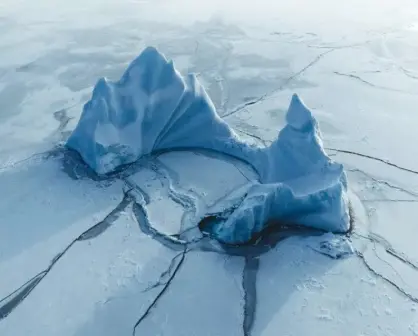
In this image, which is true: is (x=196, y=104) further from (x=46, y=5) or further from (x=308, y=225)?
(x=46, y=5)

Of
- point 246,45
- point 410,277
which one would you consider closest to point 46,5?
point 246,45

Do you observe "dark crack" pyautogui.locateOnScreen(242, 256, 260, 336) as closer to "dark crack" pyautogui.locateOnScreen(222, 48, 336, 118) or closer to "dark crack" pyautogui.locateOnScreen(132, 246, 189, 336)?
"dark crack" pyautogui.locateOnScreen(132, 246, 189, 336)

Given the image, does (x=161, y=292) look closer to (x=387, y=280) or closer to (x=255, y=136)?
(x=387, y=280)

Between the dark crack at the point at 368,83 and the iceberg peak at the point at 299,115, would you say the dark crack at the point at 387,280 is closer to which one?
the iceberg peak at the point at 299,115

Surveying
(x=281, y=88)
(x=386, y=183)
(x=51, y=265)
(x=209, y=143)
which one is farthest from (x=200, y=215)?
(x=281, y=88)

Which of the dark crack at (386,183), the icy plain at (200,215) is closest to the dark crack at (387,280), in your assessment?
the icy plain at (200,215)

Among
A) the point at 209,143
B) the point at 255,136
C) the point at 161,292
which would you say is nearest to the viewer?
the point at 161,292

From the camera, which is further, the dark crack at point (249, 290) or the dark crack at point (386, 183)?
the dark crack at point (386, 183)
